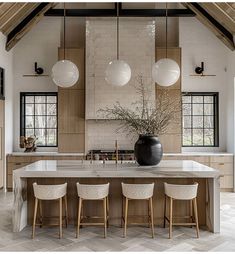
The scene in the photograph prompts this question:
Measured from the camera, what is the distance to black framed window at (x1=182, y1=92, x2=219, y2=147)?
772cm

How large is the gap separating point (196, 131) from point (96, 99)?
2.50 meters

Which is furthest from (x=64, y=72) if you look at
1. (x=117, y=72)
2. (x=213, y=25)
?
(x=213, y=25)

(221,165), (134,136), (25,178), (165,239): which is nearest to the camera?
(165,239)

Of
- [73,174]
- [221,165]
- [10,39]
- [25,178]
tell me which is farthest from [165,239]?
[10,39]

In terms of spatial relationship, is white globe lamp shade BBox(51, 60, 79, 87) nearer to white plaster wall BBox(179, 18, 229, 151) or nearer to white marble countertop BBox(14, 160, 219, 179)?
white marble countertop BBox(14, 160, 219, 179)

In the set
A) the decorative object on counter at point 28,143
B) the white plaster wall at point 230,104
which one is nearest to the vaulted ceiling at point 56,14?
the white plaster wall at point 230,104

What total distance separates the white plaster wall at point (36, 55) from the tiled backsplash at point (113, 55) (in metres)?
1.06

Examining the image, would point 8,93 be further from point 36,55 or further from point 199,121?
point 199,121

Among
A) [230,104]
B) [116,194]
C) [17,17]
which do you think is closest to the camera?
[116,194]

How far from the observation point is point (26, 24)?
23.2 feet

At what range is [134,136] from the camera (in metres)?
7.43

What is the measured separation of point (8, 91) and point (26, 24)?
1.51 m

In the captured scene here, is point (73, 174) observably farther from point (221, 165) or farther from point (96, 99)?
point (221, 165)

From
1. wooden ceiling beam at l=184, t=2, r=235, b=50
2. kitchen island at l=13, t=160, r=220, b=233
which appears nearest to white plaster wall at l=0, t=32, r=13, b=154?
kitchen island at l=13, t=160, r=220, b=233
